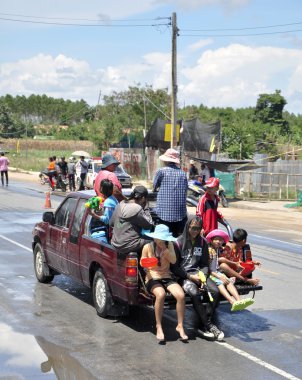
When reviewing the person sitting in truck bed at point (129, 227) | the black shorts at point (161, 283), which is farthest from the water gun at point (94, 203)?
the black shorts at point (161, 283)

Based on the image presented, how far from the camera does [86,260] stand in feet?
29.8

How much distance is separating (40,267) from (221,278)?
374 cm

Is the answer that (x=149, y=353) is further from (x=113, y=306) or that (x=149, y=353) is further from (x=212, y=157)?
(x=212, y=157)

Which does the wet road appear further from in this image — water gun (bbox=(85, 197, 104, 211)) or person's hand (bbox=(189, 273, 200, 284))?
water gun (bbox=(85, 197, 104, 211))

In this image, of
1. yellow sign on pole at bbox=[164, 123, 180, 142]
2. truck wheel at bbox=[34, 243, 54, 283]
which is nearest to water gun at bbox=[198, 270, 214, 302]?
truck wheel at bbox=[34, 243, 54, 283]

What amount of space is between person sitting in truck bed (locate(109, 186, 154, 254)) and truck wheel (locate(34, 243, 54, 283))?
9.21 ft

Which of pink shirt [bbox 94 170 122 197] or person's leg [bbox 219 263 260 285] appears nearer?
person's leg [bbox 219 263 260 285]

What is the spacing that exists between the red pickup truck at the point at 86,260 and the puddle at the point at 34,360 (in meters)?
1.08

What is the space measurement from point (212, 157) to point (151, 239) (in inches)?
1094

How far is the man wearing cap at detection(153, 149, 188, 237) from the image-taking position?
356 inches

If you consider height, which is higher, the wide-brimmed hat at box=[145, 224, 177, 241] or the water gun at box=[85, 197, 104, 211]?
the water gun at box=[85, 197, 104, 211]

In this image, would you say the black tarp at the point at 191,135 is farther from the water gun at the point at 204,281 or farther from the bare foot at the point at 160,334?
the bare foot at the point at 160,334

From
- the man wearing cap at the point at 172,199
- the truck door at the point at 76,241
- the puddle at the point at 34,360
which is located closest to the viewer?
the puddle at the point at 34,360

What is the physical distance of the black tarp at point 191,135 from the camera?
3525 cm
